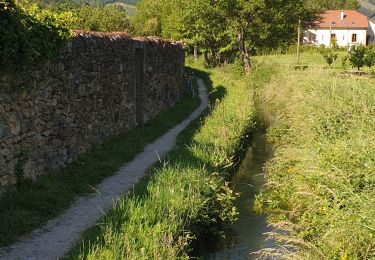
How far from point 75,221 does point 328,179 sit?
3767 mm

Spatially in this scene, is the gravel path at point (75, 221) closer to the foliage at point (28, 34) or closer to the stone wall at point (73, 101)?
the stone wall at point (73, 101)

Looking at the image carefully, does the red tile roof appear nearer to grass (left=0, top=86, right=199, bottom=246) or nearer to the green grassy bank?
the green grassy bank

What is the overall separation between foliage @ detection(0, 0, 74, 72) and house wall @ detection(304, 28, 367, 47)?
80717 mm

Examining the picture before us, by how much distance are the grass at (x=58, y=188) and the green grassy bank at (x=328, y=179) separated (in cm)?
329

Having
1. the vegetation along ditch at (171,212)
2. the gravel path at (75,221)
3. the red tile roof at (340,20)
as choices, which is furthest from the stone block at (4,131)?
the red tile roof at (340,20)

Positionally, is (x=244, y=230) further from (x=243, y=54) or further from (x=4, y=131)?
(x=243, y=54)

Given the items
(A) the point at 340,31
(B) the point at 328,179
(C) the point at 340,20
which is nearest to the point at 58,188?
(B) the point at 328,179

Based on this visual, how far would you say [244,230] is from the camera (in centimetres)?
888

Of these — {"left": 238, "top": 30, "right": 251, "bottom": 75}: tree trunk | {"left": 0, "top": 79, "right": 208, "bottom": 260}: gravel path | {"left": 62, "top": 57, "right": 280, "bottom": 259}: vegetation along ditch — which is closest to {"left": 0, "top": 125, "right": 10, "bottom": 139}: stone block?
{"left": 0, "top": 79, "right": 208, "bottom": 260}: gravel path

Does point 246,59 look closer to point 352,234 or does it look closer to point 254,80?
point 254,80

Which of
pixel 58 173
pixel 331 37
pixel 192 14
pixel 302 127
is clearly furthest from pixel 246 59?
pixel 331 37

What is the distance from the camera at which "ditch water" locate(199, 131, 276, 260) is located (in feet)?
26.1

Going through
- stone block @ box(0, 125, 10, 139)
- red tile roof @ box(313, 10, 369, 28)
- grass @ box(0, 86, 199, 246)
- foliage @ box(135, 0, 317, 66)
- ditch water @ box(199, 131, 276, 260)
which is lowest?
ditch water @ box(199, 131, 276, 260)

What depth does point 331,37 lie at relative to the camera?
3337 inches
